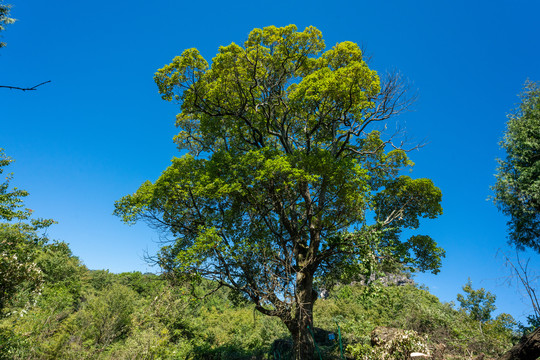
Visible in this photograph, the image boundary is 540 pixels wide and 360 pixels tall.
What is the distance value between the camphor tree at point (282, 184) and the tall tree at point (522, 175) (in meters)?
6.11

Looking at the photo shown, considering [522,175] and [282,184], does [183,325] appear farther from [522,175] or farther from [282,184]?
[522,175]

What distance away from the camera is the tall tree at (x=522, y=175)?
12.7 meters

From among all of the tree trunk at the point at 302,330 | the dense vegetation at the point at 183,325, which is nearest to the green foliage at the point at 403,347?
the dense vegetation at the point at 183,325

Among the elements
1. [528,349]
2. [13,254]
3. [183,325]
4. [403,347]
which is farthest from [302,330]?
[183,325]

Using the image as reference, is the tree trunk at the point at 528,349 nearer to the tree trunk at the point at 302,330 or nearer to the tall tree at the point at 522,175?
the tree trunk at the point at 302,330

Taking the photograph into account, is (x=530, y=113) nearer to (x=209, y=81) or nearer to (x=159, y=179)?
(x=209, y=81)

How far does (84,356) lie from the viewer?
9.57m

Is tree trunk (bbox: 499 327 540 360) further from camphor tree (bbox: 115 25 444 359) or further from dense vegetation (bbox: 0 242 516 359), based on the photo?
camphor tree (bbox: 115 25 444 359)

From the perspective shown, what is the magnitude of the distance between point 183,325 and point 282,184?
18112 mm

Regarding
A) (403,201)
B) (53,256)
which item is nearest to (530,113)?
(403,201)

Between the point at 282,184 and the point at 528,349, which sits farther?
the point at 282,184

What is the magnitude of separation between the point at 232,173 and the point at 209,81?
4074 mm

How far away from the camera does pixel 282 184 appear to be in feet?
32.5

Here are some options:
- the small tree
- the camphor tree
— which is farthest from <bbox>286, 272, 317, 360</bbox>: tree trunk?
the small tree
